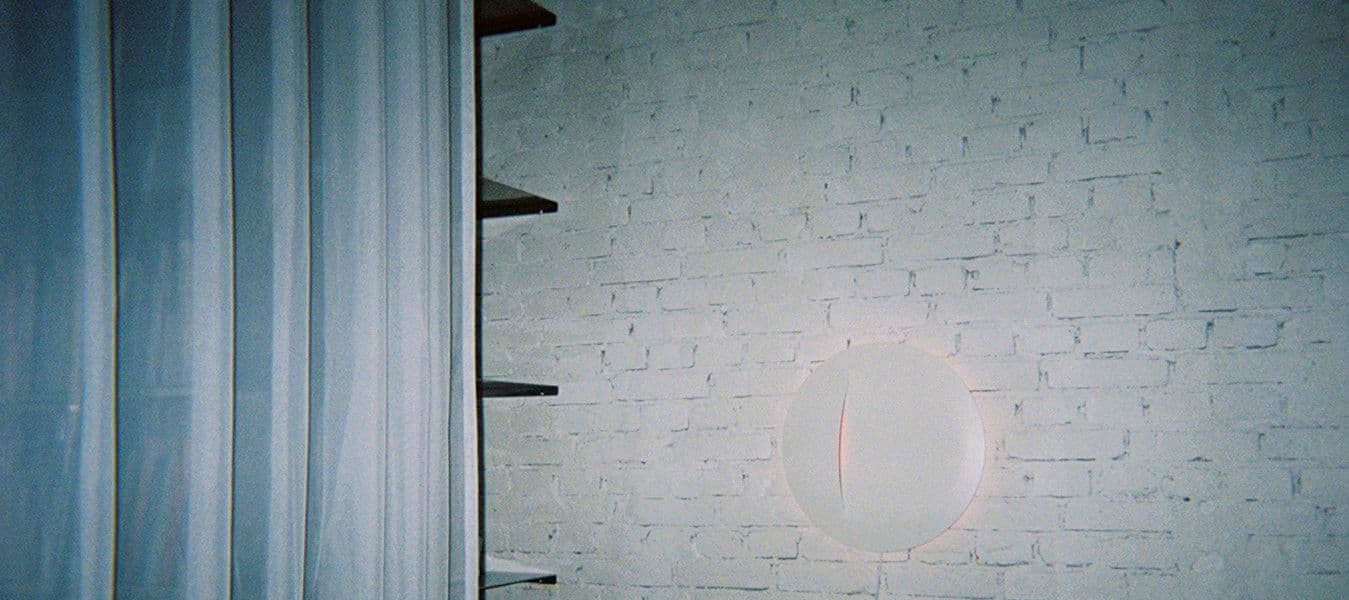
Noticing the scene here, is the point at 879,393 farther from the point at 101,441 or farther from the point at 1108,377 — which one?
the point at 101,441

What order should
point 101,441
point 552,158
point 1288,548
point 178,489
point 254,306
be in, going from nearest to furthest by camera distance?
point 101,441, point 178,489, point 254,306, point 1288,548, point 552,158

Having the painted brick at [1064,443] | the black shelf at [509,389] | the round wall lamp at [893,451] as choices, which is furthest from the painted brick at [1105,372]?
the black shelf at [509,389]

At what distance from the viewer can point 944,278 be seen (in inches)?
113

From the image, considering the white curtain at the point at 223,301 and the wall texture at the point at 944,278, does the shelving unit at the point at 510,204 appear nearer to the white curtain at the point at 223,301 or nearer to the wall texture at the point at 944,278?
the wall texture at the point at 944,278

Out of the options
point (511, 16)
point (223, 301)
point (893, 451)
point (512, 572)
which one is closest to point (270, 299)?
point (223, 301)

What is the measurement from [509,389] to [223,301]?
4.73ft

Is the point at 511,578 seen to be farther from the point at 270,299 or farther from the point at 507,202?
the point at 270,299

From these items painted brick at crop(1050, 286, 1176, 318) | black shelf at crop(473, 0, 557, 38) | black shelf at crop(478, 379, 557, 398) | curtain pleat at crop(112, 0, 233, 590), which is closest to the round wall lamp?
painted brick at crop(1050, 286, 1176, 318)

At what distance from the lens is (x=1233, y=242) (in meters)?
2.65

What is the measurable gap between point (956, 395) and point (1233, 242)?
70 centimetres

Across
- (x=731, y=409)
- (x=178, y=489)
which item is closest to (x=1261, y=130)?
(x=731, y=409)

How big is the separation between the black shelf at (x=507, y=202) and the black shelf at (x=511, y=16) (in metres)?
0.43

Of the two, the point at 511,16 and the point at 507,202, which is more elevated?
the point at 511,16

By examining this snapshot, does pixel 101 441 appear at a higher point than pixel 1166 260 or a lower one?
lower
